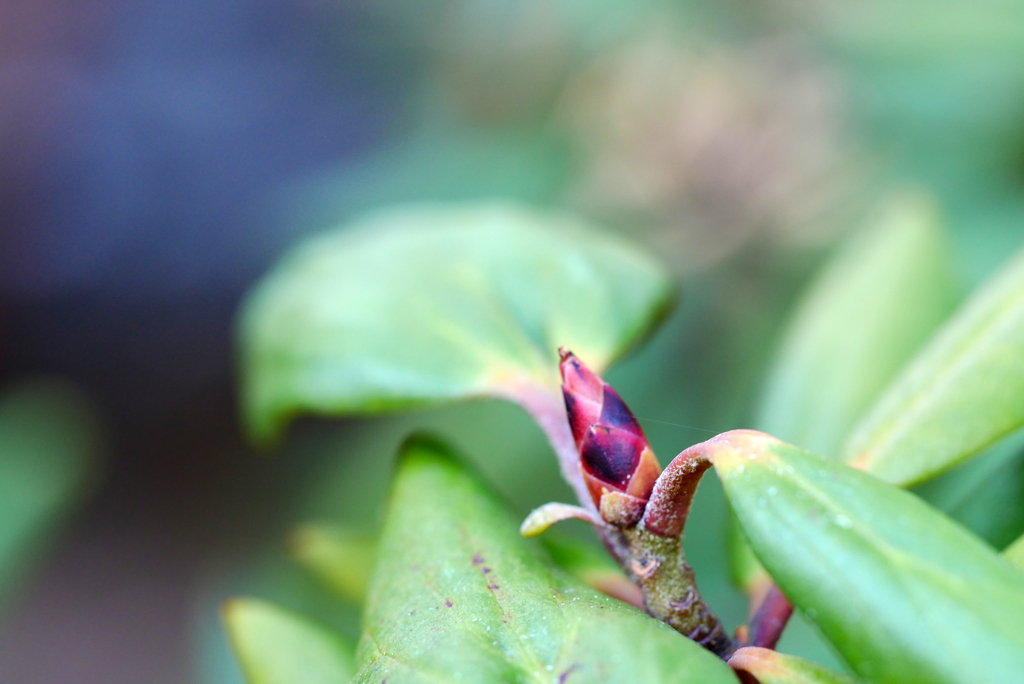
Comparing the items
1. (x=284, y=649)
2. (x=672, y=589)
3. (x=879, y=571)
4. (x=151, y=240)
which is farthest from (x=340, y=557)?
(x=151, y=240)

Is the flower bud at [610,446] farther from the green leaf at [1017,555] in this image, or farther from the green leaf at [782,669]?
the green leaf at [1017,555]

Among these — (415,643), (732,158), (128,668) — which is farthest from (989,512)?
(128,668)

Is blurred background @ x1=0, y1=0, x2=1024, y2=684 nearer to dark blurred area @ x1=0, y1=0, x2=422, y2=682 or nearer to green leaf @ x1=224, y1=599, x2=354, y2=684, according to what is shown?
dark blurred area @ x1=0, y1=0, x2=422, y2=682

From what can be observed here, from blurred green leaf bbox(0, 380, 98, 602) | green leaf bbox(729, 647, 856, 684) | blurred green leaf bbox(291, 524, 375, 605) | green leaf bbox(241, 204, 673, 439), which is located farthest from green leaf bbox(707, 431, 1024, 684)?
blurred green leaf bbox(0, 380, 98, 602)

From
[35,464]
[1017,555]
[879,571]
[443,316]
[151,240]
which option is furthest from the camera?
[151,240]

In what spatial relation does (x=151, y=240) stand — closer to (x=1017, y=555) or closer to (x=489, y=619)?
(x=489, y=619)

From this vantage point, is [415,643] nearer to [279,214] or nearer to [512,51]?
[279,214]
